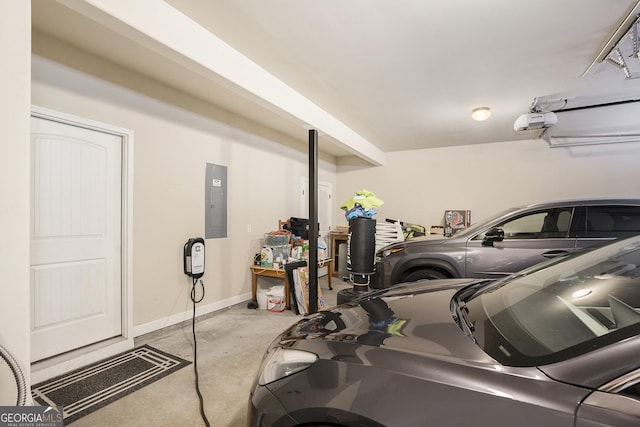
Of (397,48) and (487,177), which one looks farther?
(487,177)

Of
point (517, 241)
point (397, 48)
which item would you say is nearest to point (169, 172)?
point (397, 48)

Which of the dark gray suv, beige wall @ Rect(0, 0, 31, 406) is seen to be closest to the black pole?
the dark gray suv

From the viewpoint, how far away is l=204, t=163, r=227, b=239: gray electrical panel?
3686 millimetres

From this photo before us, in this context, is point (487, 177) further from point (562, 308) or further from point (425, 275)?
point (562, 308)

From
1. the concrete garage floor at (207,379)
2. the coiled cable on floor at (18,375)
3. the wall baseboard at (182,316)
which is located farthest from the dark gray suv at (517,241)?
the coiled cable on floor at (18,375)

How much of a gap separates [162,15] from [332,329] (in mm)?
2277

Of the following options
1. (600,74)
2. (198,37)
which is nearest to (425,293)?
(198,37)

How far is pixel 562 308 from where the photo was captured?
3.41 ft

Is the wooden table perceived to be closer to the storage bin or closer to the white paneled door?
the storage bin

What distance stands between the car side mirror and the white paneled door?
3.74m

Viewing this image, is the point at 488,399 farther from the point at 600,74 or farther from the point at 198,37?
the point at 600,74

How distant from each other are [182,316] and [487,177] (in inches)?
221

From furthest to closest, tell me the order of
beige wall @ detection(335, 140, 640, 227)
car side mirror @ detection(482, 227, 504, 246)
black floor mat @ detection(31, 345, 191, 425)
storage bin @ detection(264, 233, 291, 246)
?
beige wall @ detection(335, 140, 640, 227), storage bin @ detection(264, 233, 291, 246), car side mirror @ detection(482, 227, 504, 246), black floor mat @ detection(31, 345, 191, 425)

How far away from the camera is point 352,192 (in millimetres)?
6820
